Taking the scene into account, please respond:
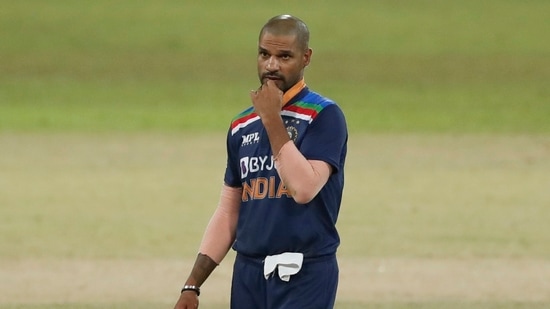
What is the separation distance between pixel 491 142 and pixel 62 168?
7.10 m

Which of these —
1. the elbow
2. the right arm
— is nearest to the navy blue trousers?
the right arm

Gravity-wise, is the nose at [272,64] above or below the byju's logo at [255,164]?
above

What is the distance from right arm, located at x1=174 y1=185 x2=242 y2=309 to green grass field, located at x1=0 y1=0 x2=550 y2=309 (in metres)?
4.54

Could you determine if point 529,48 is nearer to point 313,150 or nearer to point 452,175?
point 452,175

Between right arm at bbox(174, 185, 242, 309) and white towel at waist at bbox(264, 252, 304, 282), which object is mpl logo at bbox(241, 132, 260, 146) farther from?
white towel at waist at bbox(264, 252, 304, 282)

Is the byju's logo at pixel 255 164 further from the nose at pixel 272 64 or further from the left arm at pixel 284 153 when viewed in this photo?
the nose at pixel 272 64

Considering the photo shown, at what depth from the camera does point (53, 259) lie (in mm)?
11828

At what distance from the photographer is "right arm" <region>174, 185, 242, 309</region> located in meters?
5.21

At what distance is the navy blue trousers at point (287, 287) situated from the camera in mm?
4988

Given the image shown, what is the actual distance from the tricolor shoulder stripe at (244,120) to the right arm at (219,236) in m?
0.24

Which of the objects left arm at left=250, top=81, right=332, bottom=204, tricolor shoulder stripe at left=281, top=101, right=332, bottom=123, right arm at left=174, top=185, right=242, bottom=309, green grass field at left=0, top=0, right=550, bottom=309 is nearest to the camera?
left arm at left=250, top=81, right=332, bottom=204

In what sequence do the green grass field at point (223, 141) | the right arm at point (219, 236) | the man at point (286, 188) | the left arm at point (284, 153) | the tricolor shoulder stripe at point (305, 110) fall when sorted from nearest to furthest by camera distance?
the left arm at point (284, 153)
the man at point (286, 188)
the tricolor shoulder stripe at point (305, 110)
the right arm at point (219, 236)
the green grass field at point (223, 141)

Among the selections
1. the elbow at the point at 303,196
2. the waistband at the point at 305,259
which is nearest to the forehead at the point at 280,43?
the elbow at the point at 303,196

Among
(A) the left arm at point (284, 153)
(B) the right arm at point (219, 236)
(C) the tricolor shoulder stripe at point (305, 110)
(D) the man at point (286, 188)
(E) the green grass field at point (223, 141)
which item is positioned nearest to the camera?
(A) the left arm at point (284, 153)
